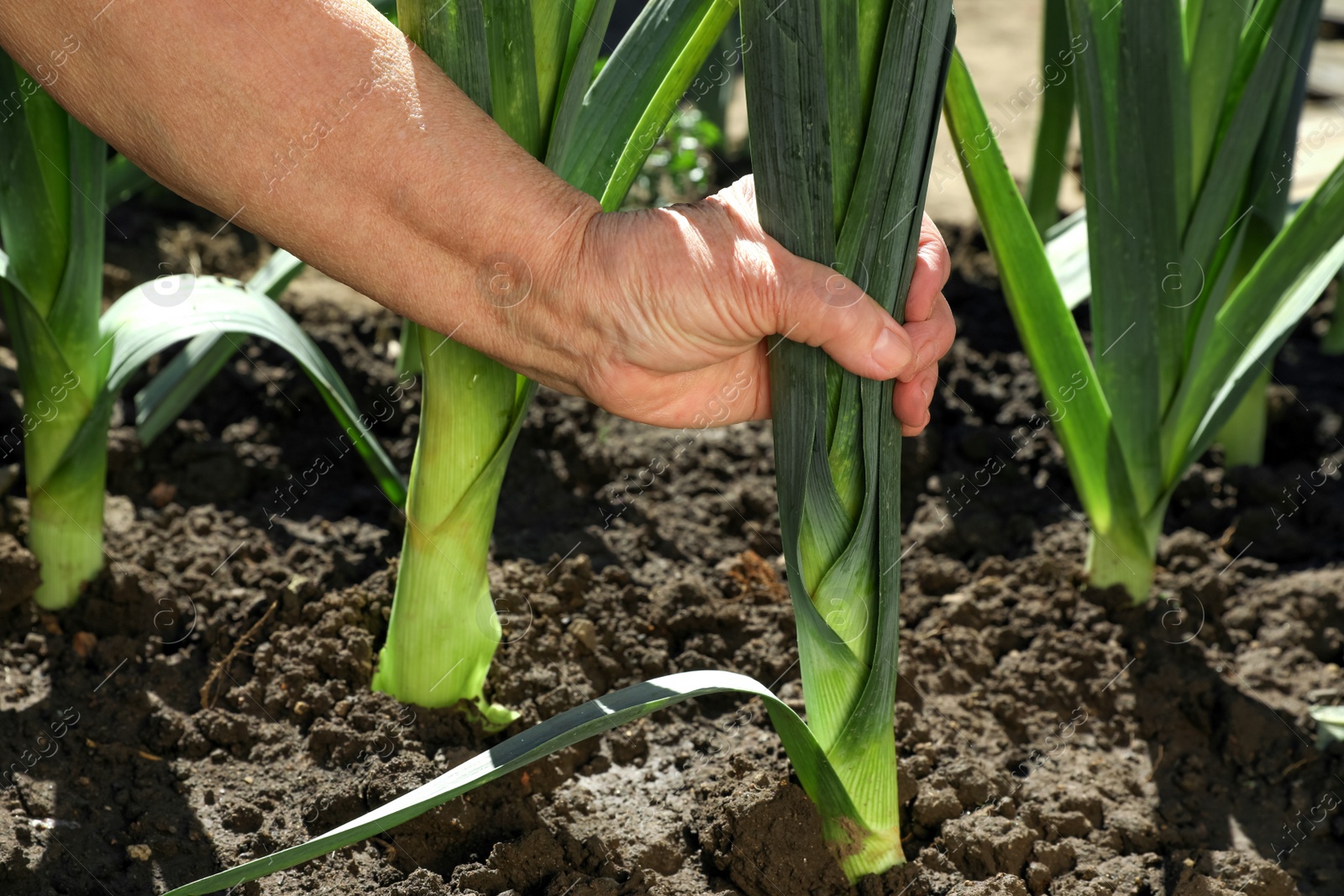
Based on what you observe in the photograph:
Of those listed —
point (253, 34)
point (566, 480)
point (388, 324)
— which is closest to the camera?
point (253, 34)

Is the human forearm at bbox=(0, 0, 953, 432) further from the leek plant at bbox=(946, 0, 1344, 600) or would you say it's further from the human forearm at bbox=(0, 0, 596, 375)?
the leek plant at bbox=(946, 0, 1344, 600)

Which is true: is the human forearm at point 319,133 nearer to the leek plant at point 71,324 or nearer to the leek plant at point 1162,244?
the leek plant at point 71,324

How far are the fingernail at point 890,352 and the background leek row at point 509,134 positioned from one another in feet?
1.05

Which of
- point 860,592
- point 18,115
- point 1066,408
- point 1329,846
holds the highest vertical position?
point 18,115

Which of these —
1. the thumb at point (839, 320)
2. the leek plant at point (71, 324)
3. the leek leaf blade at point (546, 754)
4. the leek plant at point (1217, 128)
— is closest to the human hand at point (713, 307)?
the thumb at point (839, 320)

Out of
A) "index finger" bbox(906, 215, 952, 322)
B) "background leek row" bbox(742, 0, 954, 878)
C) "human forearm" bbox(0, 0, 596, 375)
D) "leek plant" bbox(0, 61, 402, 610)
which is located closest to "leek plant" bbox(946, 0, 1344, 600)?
"index finger" bbox(906, 215, 952, 322)

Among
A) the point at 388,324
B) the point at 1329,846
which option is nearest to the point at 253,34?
the point at 388,324

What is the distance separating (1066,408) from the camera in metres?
1.37

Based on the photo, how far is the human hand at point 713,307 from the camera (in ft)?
2.90

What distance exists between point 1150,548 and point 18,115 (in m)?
1.45

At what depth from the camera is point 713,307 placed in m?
0.90

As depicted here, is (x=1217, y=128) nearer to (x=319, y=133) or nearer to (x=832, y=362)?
(x=832, y=362)

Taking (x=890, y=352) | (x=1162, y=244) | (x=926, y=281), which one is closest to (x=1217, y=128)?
(x=1162, y=244)

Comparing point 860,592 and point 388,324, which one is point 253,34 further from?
point 388,324
